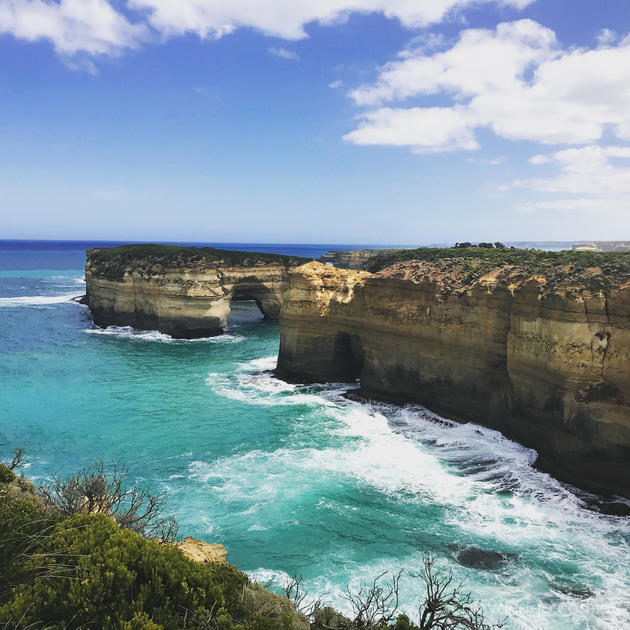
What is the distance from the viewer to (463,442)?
872 inches

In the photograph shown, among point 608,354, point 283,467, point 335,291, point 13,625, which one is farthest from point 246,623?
point 335,291

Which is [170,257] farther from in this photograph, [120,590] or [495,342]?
[120,590]

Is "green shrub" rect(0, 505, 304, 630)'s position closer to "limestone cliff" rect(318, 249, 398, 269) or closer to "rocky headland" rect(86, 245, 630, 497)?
"rocky headland" rect(86, 245, 630, 497)

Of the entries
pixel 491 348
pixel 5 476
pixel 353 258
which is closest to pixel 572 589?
pixel 491 348

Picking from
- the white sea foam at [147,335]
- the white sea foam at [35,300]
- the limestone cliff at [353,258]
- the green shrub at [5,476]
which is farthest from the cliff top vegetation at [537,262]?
the limestone cliff at [353,258]

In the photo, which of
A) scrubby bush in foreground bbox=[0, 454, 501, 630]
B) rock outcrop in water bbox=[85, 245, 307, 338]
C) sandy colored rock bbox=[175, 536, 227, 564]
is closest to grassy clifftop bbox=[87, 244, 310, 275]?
rock outcrop in water bbox=[85, 245, 307, 338]

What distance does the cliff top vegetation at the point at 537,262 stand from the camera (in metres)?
19.1

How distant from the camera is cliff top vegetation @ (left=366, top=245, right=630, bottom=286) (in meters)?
19.1

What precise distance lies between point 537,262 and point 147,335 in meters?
36.6

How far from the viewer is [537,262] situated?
2383 cm

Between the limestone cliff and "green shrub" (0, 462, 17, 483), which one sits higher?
the limestone cliff

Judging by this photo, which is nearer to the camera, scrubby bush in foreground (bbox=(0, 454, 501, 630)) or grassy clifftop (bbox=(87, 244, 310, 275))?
scrubby bush in foreground (bbox=(0, 454, 501, 630))

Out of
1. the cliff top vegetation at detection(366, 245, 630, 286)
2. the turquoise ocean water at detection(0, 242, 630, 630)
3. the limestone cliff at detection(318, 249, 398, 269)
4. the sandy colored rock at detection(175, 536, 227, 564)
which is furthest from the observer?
the limestone cliff at detection(318, 249, 398, 269)

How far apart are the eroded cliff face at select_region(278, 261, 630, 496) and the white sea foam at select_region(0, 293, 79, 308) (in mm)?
47667
